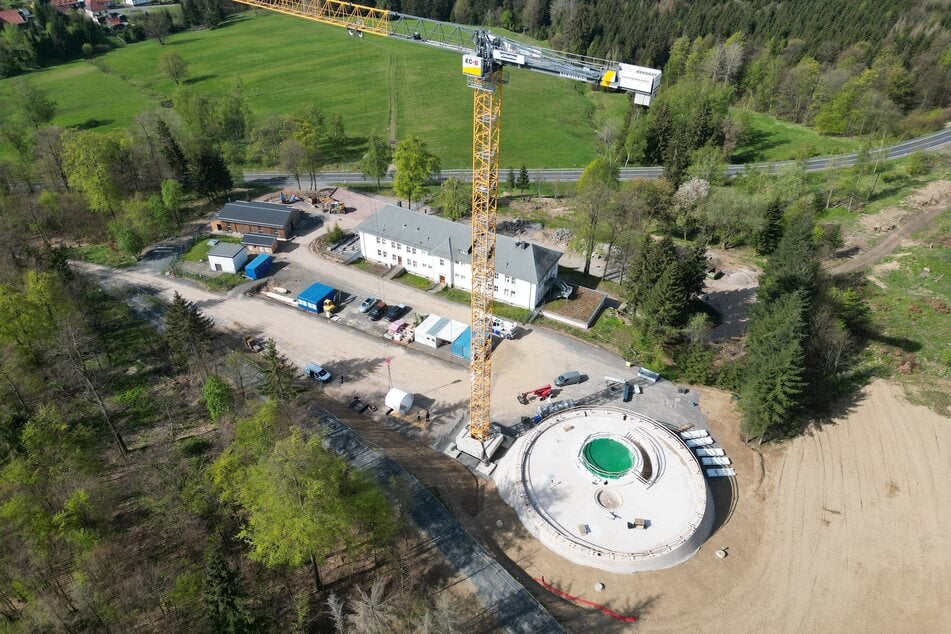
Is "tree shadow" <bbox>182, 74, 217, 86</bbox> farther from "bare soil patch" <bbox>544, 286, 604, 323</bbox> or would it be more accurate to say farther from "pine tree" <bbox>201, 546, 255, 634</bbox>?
"pine tree" <bbox>201, 546, 255, 634</bbox>

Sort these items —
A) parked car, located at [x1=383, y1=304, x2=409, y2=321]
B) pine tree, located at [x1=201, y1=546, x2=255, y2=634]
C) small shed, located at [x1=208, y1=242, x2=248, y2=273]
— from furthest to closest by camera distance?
small shed, located at [x1=208, y1=242, x2=248, y2=273] → parked car, located at [x1=383, y1=304, x2=409, y2=321] → pine tree, located at [x1=201, y1=546, x2=255, y2=634]

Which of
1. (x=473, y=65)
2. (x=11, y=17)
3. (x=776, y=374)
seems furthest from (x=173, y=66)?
A: (x=776, y=374)

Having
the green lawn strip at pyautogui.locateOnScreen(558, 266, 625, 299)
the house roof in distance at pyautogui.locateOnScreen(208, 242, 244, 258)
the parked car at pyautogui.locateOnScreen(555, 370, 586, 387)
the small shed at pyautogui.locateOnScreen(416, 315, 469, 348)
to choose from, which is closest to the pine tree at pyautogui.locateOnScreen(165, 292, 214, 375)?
the house roof in distance at pyautogui.locateOnScreen(208, 242, 244, 258)

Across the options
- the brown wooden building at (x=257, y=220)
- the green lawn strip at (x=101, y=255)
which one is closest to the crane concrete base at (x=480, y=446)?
the brown wooden building at (x=257, y=220)

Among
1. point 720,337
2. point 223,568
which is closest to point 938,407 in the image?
point 720,337

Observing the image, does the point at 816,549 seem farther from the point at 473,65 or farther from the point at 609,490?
the point at 473,65

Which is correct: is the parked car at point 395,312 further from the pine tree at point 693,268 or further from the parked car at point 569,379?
the pine tree at point 693,268
